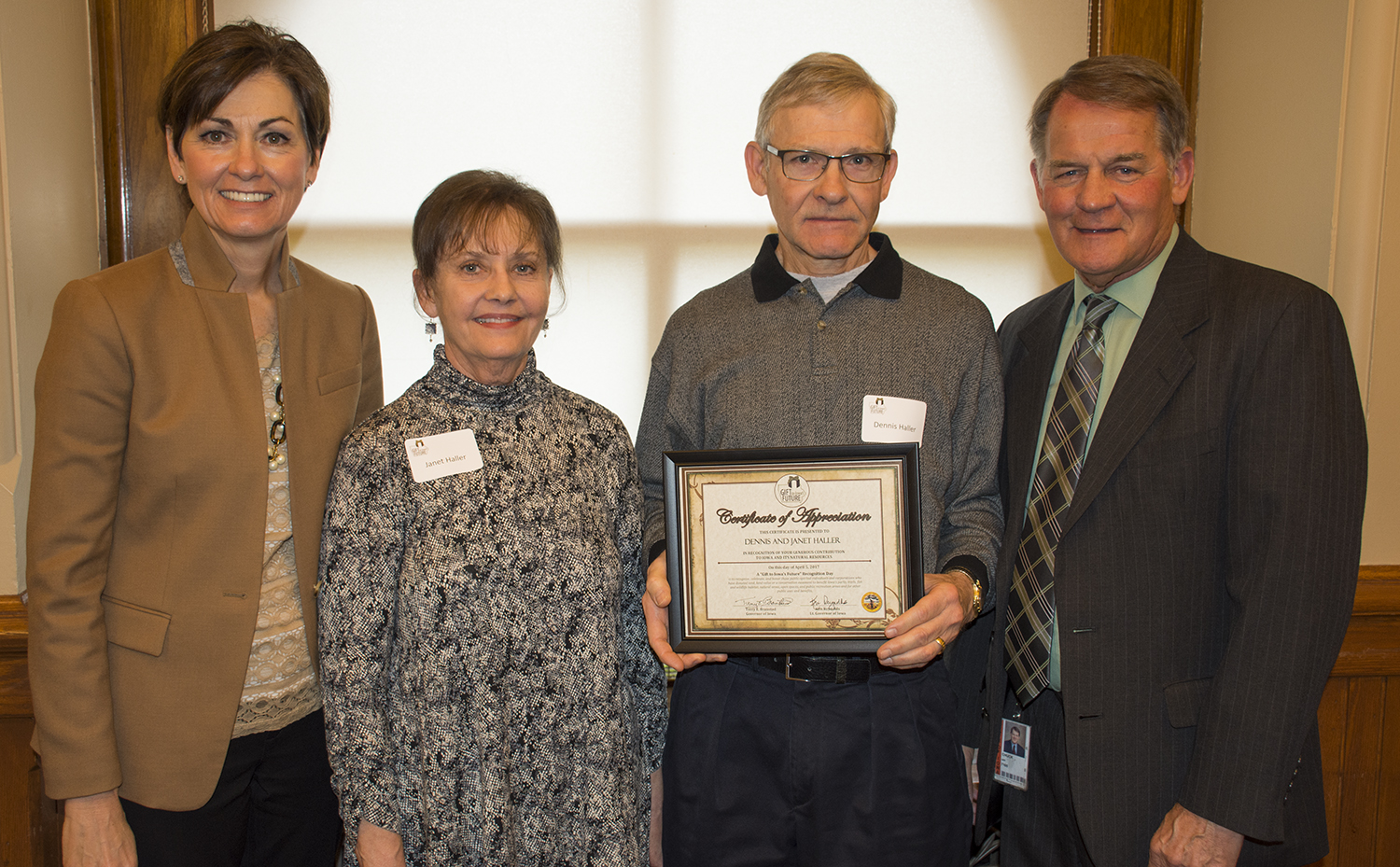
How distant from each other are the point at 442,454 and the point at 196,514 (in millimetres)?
480

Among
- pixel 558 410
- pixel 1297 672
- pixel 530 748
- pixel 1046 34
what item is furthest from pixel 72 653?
pixel 1046 34

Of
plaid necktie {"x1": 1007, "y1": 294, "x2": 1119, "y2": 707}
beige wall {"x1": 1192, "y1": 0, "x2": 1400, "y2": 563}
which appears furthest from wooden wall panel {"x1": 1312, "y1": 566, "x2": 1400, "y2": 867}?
plaid necktie {"x1": 1007, "y1": 294, "x2": 1119, "y2": 707}

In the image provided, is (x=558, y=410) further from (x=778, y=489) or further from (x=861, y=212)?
(x=861, y=212)

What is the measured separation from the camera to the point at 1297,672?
1613 millimetres

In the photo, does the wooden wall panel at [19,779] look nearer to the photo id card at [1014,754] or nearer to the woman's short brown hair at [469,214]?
the woman's short brown hair at [469,214]

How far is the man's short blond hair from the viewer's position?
71.0 inches

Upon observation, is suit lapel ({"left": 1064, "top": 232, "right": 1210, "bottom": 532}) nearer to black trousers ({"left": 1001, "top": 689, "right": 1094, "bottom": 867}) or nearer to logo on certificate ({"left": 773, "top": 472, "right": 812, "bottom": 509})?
black trousers ({"left": 1001, "top": 689, "right": 1094, "bottom": 867})

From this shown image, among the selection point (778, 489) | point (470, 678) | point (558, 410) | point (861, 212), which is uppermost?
point (861, 212)

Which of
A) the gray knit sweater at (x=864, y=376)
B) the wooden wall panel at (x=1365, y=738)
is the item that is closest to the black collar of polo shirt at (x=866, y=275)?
the gray knit sweater at (x=864, y=376)

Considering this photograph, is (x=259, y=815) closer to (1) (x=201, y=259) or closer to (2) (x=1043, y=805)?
(1) (x=201, y=259)

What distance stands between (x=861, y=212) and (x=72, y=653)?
5.58ft

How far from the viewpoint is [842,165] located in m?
1.81

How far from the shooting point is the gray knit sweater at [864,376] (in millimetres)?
1831

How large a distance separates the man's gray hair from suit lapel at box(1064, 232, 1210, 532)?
0.31m
